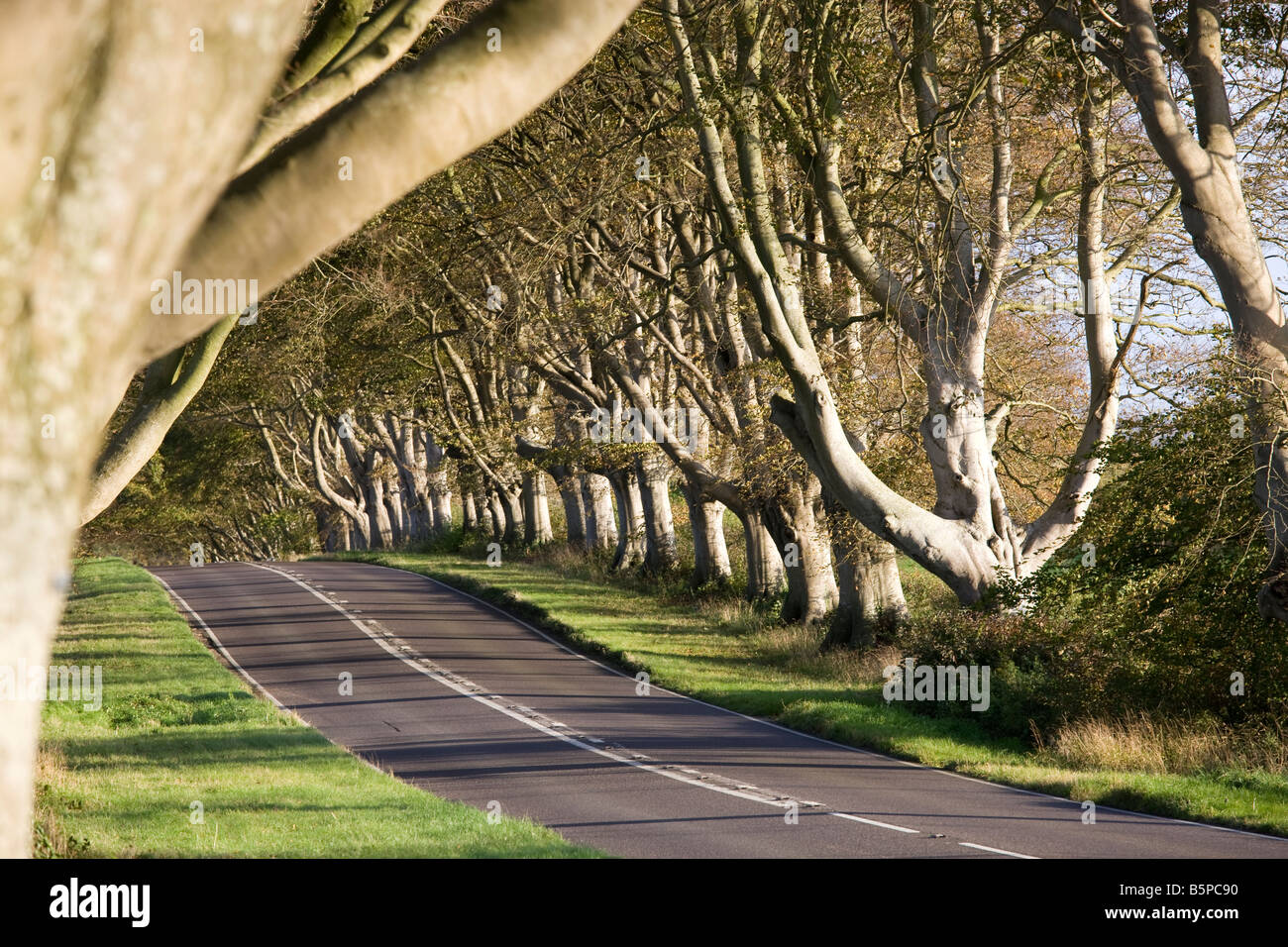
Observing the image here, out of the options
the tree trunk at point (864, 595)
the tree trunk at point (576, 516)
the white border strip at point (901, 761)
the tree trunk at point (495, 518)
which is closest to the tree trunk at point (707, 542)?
the white border strip at point (901, 761)

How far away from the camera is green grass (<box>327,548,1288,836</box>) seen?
504 inches

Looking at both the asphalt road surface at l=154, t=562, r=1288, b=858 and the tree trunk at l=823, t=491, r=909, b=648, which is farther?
the tree trunk at l=823, t=491, r=909, b=648

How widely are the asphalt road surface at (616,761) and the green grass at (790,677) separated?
0.49 m

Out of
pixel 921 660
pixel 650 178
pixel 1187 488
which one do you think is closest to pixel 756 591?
pixel 921 660

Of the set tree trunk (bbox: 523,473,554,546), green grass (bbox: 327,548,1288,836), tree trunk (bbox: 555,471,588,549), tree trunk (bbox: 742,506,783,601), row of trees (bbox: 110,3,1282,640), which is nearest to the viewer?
green grass (bbox: 327,548,1288,836)

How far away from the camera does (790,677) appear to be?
22.6 metres

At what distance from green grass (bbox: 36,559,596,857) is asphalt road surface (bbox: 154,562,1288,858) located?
0.93 m

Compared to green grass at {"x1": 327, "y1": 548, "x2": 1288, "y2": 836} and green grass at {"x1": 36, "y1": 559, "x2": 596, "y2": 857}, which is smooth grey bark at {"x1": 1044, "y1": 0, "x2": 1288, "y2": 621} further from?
green grass at {"x1": 36, "y1": 559, "x2": 596, "y2": 857}

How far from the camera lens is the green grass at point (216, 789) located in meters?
9.11

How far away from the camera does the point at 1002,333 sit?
27000 millimetres

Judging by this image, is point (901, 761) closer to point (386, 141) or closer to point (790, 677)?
point (790, 677)

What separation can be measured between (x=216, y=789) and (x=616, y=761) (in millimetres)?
4987

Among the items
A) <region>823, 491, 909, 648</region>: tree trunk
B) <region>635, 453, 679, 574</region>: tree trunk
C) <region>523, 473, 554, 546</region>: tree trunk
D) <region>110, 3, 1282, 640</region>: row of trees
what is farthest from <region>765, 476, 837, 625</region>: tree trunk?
<region>523, 473, 554, 546</region>: tree trunk
